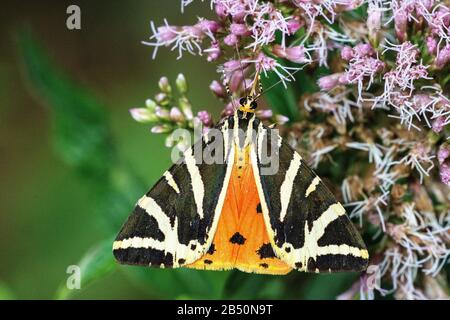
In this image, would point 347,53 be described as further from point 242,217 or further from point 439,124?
point 242,217

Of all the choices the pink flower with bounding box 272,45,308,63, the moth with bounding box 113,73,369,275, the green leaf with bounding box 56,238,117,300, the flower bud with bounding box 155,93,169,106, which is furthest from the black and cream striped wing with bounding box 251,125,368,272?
the green leaf with bounding box 56,238,117,300

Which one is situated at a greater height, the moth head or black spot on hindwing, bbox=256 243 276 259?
the moth head

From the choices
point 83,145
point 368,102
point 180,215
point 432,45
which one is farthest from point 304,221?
point 83,145

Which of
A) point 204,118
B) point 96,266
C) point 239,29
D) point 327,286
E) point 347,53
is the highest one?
point 239,29

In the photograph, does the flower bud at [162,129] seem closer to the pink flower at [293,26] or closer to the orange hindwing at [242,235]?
the orange hindwing at [242,235]

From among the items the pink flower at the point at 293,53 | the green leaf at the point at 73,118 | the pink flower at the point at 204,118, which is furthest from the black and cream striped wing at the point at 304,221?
the green leaf at the point at 73,118

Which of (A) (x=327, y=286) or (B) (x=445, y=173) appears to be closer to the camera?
(B) (x=445, y=173)

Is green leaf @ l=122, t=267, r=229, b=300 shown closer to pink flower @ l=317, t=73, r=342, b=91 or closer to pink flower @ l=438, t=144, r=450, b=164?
pink flower @ l=317, t=73, r=342, b=91
